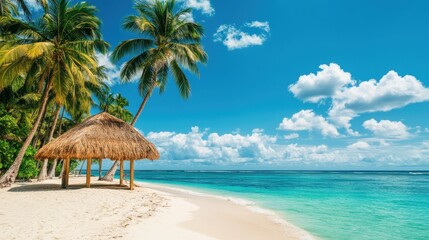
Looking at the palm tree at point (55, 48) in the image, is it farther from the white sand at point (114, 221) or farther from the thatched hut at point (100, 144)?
the white sand at point (114, 221)

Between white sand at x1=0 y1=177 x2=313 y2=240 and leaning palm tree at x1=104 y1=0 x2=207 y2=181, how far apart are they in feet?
23.1

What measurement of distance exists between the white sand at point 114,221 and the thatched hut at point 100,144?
1.53 m

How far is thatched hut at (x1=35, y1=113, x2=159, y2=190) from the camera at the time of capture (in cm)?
1115

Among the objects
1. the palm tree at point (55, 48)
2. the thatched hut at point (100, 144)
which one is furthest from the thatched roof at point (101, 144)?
the palm tree at point (55, 48)

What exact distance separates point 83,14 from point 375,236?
1304cm

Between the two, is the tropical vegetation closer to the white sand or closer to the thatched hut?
the thatched hut

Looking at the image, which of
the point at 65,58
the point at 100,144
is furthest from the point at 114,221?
the point at 65,58

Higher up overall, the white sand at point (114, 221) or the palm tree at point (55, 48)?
the palm tree at point (55, 48)

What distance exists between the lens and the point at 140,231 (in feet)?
19.7

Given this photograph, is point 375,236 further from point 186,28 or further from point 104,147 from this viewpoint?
point 186,28

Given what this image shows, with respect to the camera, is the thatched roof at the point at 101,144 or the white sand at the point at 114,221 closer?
the white sand at the point at 114,221

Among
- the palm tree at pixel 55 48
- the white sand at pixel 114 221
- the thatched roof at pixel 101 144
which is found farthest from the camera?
the palm tree at pixel 55 48

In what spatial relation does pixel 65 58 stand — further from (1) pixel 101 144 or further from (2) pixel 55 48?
(1) pixel 101 144

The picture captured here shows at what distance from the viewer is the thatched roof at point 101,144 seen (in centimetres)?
1114
